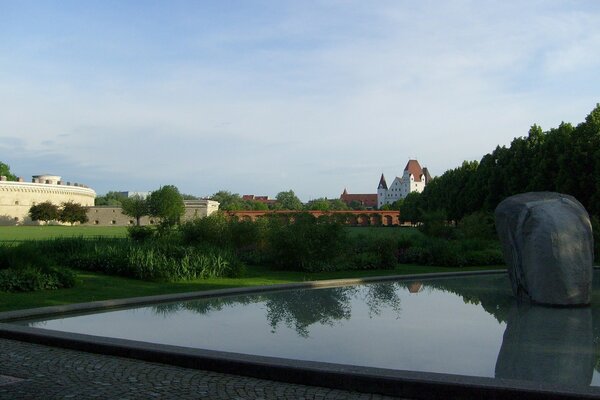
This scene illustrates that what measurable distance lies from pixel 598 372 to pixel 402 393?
102 inches

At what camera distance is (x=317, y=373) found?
5.90 m

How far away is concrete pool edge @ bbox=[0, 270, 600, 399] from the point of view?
5.28m

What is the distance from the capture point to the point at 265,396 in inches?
219

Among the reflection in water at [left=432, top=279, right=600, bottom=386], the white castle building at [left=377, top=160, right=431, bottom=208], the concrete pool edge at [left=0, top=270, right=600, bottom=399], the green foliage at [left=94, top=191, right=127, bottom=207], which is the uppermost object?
the white castle building at [left=377, top=160, right=431, bottom=208]

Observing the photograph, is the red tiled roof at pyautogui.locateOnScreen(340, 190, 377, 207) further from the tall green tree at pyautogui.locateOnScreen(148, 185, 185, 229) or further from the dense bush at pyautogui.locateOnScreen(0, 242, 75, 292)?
the dense bush at pyautogui.locateOnScreen(0, 242, 75, 292)

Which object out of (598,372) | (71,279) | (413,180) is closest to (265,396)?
(598,372)

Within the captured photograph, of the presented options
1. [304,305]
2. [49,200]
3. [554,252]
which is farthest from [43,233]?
[49,200]

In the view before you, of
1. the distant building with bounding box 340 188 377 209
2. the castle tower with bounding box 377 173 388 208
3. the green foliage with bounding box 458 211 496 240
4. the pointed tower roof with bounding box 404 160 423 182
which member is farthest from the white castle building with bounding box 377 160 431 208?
the green foliage with bounding box 458 211 496 240

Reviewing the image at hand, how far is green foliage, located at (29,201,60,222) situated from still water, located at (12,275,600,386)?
93.2 metres

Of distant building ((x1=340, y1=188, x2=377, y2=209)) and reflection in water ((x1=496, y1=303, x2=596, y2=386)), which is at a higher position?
distant building ((x1=340, y1=188, x2=377, y2=209))

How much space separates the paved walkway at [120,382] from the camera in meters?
5.53

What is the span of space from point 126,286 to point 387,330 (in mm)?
7296

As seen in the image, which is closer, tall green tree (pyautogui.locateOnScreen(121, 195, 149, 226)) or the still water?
the still water

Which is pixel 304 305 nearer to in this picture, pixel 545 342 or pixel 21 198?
pixel 545 342
